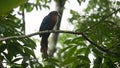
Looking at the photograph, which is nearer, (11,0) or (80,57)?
(11,0)

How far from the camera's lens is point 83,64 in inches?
89.6

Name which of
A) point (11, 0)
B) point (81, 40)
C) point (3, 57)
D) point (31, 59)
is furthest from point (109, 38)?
point (11, 0)

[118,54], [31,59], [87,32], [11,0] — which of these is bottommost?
[11,0]

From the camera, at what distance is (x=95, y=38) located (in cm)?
235

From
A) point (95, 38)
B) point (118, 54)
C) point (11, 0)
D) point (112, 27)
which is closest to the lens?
point (11, 0)

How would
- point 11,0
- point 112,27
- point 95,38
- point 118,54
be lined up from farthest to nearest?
point 112,27 → point 95,38 → point 118,54 → point 11,0

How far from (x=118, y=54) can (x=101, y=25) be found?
0.38 meters

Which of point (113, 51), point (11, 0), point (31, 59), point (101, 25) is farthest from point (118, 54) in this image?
Result: point (11, 0)

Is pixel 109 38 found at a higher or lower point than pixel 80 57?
higher

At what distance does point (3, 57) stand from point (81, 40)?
2.28ft

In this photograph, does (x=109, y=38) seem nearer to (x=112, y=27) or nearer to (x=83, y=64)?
(x=112, y=27)

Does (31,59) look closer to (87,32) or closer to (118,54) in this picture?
(87,32)

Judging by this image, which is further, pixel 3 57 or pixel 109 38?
pixel 109 38

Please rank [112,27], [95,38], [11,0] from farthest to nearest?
1. [112,27]
2. [95,38]
3. [11,0]
